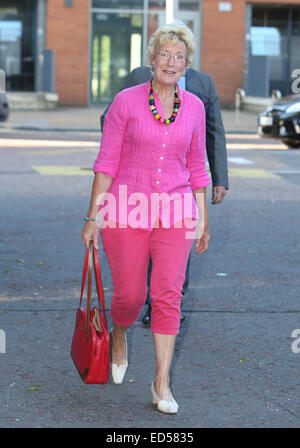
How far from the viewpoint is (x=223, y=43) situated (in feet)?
116

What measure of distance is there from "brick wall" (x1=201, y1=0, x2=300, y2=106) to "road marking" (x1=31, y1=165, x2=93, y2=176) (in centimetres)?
1966

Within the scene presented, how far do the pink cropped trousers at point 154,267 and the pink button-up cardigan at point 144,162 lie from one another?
69mm

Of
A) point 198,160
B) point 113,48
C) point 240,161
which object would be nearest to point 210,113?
point 198,160

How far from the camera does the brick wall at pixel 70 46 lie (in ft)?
111

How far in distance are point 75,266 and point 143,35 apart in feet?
87.9

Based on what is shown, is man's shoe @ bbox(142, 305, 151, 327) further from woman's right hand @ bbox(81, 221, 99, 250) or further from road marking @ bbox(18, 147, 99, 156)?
road marking @ bbox(18, 147, 99, 156)

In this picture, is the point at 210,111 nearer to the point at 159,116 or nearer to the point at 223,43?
the point at 159,116

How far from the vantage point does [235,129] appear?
2645cm

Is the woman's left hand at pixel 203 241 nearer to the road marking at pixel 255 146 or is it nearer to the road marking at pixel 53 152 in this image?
the road marking at pixel 53 152

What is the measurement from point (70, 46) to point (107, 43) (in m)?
1.34

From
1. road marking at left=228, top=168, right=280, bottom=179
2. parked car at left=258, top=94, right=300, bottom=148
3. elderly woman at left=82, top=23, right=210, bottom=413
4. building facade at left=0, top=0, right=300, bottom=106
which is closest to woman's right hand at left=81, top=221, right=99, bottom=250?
elderly woman at left=82, top=23, right=210, bottom=413

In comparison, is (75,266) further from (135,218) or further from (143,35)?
(143,35)

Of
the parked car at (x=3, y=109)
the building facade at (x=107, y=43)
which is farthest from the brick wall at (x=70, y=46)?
the parked car at (x=3, y=109)

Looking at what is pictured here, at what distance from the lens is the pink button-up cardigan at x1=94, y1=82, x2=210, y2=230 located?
4.81 m
